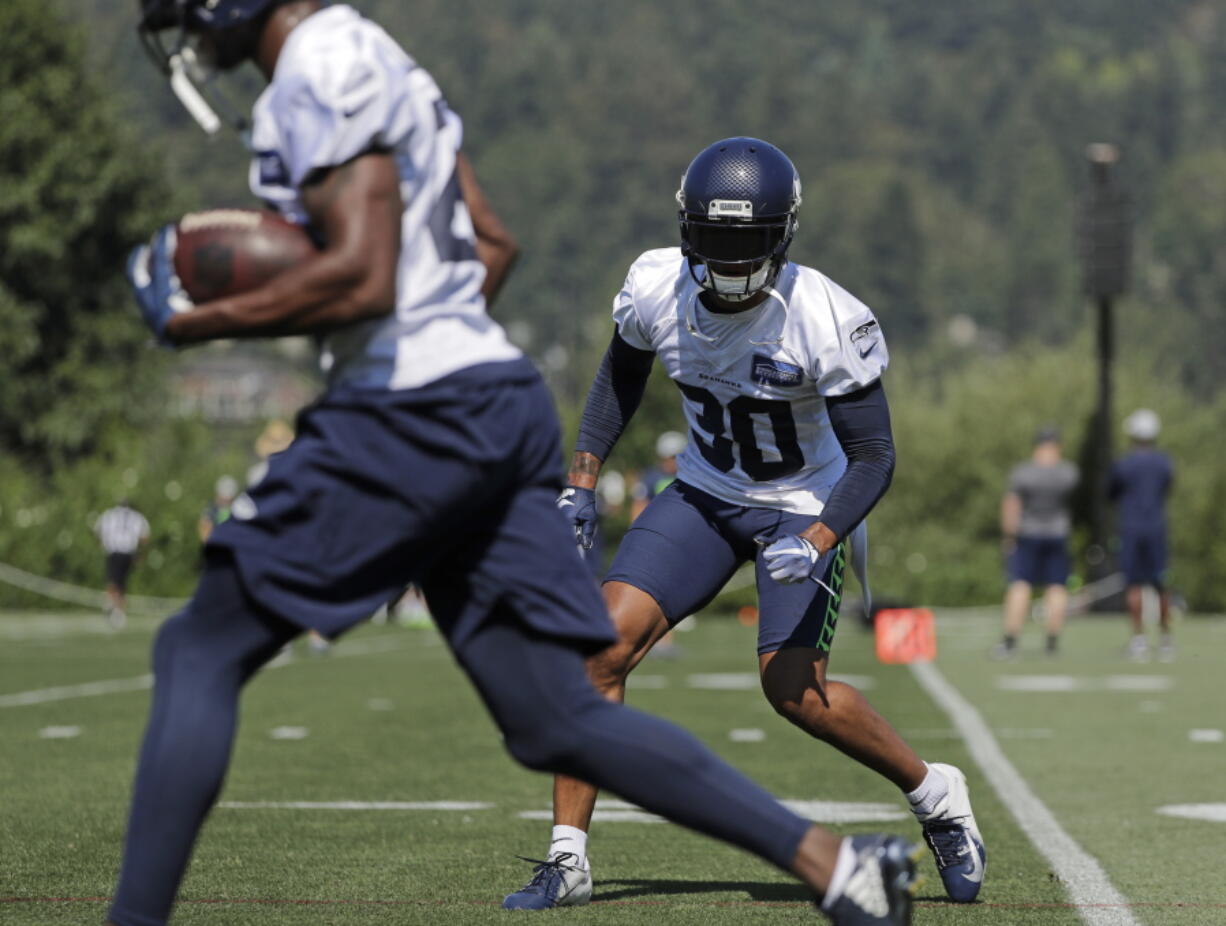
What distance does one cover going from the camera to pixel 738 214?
5.29m

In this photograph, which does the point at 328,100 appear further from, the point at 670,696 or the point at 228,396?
the point at 228,396

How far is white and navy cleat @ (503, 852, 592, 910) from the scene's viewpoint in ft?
17.2

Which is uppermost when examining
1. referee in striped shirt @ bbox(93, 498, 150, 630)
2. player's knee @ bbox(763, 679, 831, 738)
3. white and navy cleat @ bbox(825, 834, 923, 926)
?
white and navy cleat @ bbox(825, 834, 923, 926)

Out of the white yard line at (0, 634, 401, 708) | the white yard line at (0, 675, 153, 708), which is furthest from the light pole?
the white yard line at (0, 675, 153, 708)

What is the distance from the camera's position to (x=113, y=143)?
1769 inches

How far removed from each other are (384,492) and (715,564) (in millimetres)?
2067

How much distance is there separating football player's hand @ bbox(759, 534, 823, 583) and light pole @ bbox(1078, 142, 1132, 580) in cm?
2567

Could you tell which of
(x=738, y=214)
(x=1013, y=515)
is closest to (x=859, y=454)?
(x=738, y=214)

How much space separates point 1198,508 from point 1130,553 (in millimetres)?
20611

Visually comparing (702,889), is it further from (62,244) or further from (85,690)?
(62,244)

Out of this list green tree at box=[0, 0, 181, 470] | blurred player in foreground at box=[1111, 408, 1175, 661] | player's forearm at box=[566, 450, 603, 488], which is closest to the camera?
player's forearm at box=[566, 450, 603, 488]

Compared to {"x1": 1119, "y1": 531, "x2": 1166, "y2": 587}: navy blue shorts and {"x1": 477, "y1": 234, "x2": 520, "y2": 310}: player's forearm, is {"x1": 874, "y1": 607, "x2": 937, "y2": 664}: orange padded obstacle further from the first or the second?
{"x1": 1119, "y1": 531, "x2": 1166, "y2": 587}: navy blue shorts

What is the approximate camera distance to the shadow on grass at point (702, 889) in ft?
18.1

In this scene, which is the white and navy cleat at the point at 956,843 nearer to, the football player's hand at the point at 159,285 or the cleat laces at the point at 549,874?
the cleat laces at the point at 549,874
